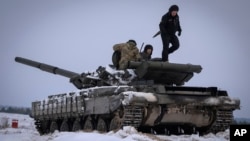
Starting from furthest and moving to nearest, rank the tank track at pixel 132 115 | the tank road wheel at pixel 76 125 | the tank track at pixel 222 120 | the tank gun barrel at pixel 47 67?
the tank gun barrel at pixel 47 67
the tank road wheel at pixel 76 125
the tank track at pixel 222 120
the tank track at pixel 132 115

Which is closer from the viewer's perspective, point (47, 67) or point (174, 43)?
point (174, 43)

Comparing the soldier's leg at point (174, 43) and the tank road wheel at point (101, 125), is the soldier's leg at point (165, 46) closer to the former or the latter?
the soldier's leg at point (174, 43)

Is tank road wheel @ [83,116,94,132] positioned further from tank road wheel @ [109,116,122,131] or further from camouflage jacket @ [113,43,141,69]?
camouflage jacket @ [113,43,141,69]

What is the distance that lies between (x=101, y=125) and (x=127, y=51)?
2478 mm

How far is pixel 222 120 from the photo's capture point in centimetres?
1459

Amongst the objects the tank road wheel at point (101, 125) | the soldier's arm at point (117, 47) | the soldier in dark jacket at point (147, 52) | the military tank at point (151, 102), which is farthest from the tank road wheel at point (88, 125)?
the soldier in dark jacket at point (147, 52)

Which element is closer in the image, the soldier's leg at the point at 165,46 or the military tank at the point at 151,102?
the military tank at the point at 151,102

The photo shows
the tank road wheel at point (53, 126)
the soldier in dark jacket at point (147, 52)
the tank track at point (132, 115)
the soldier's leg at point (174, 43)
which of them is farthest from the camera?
the tank road wheel at point (53, 126)

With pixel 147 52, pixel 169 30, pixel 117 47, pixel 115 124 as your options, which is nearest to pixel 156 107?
pixel 115 124

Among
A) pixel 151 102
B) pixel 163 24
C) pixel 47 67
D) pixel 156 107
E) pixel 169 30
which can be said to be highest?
pixel 163 24

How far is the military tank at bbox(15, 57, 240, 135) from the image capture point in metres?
13.4

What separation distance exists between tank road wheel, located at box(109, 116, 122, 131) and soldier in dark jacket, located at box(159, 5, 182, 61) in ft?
8.24

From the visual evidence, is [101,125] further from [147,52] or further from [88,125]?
[147,52]

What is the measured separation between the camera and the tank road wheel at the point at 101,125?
14.9m
